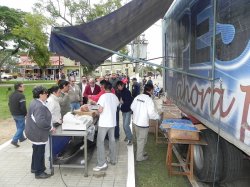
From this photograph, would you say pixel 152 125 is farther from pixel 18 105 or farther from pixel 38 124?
pixel 38 124

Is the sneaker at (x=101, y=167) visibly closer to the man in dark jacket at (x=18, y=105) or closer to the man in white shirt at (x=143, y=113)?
the man in white shirt at (x=143, y=113)

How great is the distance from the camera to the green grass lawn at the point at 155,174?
5.65m

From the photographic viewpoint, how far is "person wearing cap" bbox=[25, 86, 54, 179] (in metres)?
5.22

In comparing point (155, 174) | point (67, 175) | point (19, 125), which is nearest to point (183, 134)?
point (155, 174)

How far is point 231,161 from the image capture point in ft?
15.0

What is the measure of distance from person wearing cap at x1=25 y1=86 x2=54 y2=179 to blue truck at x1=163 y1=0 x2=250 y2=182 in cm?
213

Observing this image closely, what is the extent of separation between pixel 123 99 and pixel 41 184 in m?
3.18

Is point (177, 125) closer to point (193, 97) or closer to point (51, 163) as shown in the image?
point (193, 97)

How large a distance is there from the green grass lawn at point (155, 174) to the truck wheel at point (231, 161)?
1.09m

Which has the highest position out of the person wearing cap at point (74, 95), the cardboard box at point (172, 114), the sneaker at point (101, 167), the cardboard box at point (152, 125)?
the person wearing cap at point (74, 95)

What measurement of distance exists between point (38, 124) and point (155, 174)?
240 centimetres

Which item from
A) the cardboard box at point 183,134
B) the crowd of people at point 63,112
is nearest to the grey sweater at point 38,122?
the crowd of people at point 63,112

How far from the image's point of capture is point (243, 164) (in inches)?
183

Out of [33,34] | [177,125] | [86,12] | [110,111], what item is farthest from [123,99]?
[33,34]
